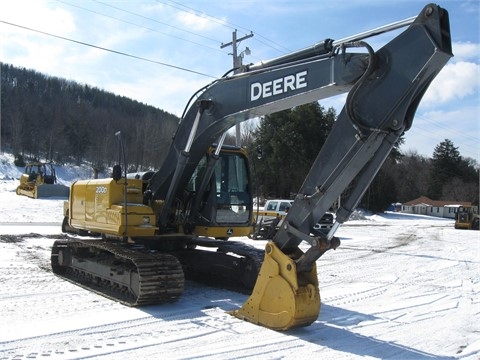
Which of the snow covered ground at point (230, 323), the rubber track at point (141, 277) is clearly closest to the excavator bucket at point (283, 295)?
the snow covered ground at point (230, 323)

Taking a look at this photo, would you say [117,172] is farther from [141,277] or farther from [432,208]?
[432,208]

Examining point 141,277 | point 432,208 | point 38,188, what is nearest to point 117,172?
point 141,277

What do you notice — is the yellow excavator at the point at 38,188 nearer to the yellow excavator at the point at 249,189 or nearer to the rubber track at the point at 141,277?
the yellow excavator at the point at 249,189

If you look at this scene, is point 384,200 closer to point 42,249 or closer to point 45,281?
point 42,249

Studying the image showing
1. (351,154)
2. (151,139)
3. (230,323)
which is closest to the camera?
(351,154)

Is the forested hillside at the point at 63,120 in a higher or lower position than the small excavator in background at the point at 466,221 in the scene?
higher

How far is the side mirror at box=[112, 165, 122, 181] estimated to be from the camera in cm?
765

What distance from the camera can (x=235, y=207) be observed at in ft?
28.3

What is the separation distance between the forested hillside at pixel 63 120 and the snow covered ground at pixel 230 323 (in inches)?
2161

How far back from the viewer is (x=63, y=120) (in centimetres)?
9500

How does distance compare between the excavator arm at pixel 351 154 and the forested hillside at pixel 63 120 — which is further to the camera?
the forested hillside at pixel 63 120

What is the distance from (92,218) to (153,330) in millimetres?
3298

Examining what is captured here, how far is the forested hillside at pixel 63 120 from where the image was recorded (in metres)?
82.4

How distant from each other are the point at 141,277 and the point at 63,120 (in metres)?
94.8
